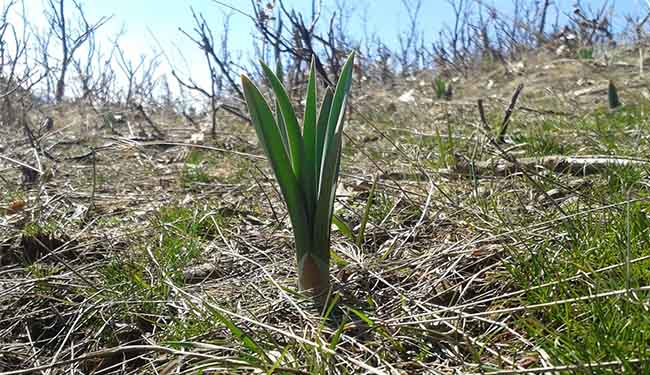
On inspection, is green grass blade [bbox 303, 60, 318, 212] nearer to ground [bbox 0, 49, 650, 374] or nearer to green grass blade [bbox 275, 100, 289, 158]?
green grass blade [bbox 275, 100, 289, 158]

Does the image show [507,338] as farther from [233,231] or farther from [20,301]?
[20,301]

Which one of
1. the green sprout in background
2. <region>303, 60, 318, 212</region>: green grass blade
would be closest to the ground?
the green sprout in background

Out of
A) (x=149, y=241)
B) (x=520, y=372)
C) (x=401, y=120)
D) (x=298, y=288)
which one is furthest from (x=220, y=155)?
(x=520, y=372)

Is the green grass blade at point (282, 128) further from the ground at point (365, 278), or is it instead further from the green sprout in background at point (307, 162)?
the ground at point (365, 278)

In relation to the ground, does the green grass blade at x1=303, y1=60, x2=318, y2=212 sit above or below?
above

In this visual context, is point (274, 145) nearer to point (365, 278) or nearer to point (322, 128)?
point (322, 128)

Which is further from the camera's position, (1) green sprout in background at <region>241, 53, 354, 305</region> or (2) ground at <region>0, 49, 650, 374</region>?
(1) green sprout in background at <region>241, 53, 354, 305</region>

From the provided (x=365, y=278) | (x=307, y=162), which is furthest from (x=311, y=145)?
(x=365, y=278)
